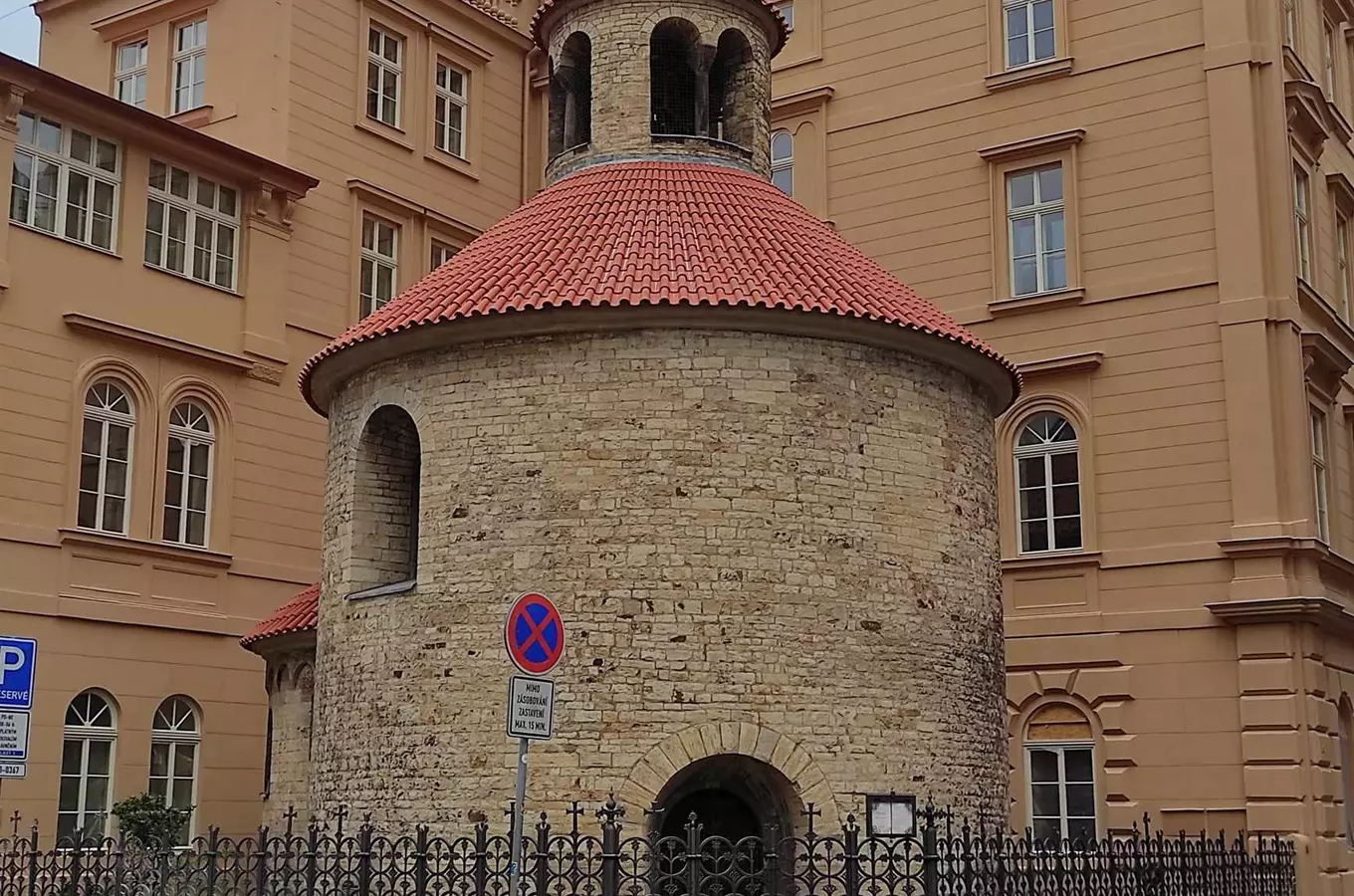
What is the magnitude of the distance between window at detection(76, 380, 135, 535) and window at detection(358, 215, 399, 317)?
5.24 metres

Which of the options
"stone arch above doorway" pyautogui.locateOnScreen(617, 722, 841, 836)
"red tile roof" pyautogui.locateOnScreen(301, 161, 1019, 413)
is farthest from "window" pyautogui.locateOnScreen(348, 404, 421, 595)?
"stone arch above doorway" pyautogui.locateOnScreen(617, 722, 841, 836)

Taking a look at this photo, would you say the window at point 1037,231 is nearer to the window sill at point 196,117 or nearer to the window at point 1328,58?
the window at point 1328,58

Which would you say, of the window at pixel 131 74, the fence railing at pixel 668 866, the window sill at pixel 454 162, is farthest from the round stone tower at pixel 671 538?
the window at pixel 131 74

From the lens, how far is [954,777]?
15.2 m

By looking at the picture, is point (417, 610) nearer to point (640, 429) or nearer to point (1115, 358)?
point (640, 429)

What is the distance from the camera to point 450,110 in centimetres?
2889

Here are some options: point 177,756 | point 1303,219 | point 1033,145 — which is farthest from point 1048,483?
point 177,756

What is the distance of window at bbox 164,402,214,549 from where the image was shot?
72.7 feet

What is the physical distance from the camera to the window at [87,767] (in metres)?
20.4

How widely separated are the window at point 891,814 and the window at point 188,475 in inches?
454

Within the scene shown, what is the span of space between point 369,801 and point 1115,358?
12.6m

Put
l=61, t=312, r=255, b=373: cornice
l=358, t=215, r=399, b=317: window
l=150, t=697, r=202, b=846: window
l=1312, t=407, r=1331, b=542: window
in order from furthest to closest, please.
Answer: l=358, t=215, r=399, b=317: window → l=1312, t=407, r=1331, b=542: window → l=150, t=697, r=202, b=846: window → l=61, t=312, r=255, b=373: cornice

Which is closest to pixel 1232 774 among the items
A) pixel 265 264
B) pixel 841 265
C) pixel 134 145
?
pixel 841 265

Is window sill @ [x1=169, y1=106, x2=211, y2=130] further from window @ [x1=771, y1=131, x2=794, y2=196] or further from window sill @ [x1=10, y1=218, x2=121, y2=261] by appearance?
window @ [x1=771, y1=131, x2=794, y2=196]
